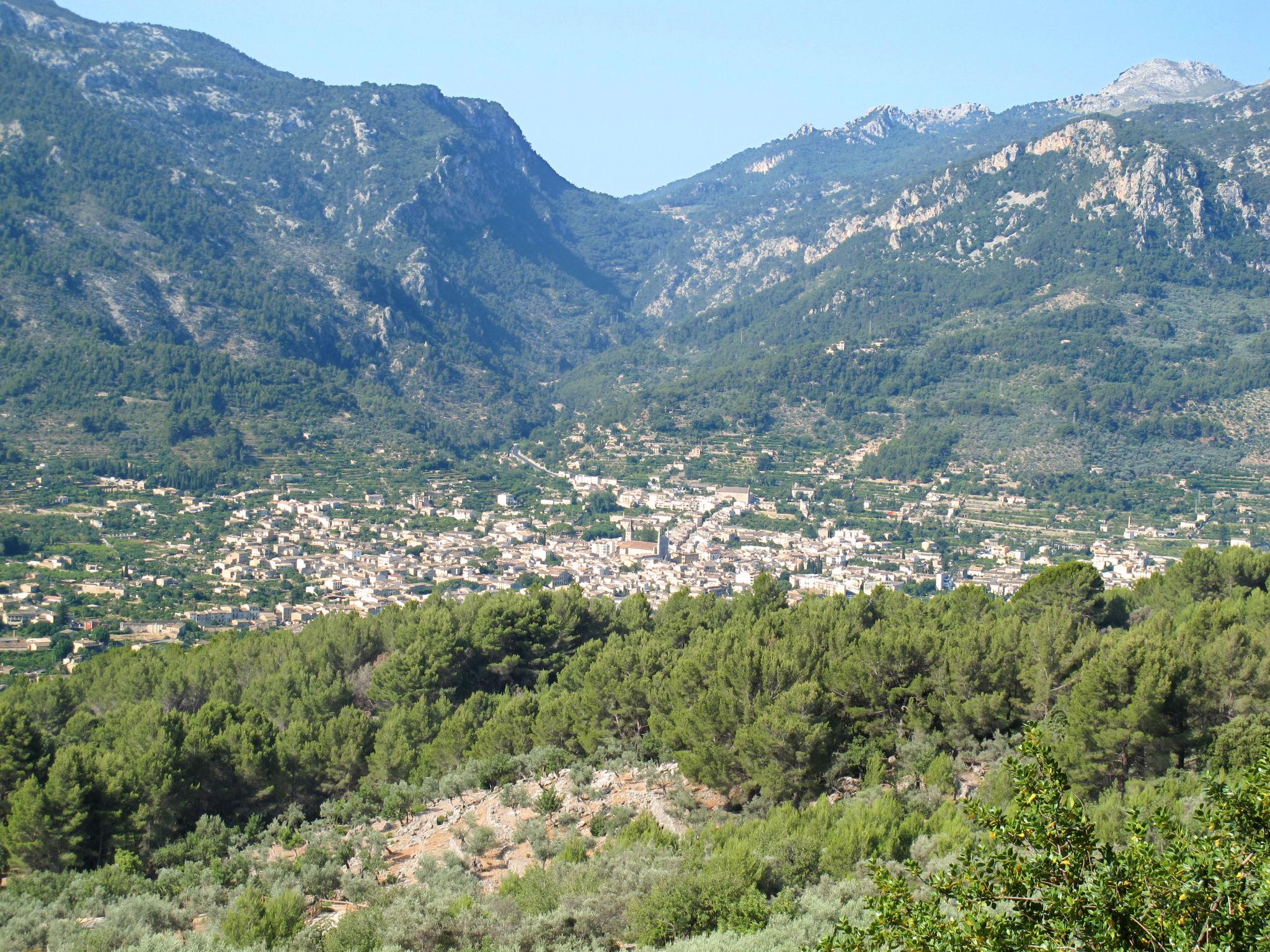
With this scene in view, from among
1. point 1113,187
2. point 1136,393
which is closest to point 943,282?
point 1113,187

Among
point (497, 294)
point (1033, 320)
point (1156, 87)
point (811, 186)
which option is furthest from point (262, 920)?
point (1156, 87)

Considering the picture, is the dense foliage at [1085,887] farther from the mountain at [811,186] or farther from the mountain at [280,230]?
the mountain at [811,186]

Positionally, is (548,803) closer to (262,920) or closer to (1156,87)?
(262,920)

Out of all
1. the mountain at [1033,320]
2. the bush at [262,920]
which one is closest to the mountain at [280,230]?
the mountain at [1033,320]

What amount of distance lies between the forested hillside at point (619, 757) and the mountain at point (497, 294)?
4760 centimetres

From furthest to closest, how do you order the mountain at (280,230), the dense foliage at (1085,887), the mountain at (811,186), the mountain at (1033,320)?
the mountain at (811,186) < the mountain at (280,230) < the mountain at (1033,320) < the dense foliage at (1085,887)

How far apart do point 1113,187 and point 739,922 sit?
319 feet

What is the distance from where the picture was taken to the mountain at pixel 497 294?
7256cm

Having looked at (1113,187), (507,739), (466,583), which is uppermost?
(1113,187)

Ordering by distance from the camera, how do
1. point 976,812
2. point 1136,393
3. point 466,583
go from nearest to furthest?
point 976,812, point 466,583, point 1136,393

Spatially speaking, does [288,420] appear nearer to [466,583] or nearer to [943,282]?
[466,583]

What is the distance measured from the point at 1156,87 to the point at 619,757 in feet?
624

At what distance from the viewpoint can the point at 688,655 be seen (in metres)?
18.3

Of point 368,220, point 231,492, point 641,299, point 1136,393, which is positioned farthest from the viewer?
point 641,299
